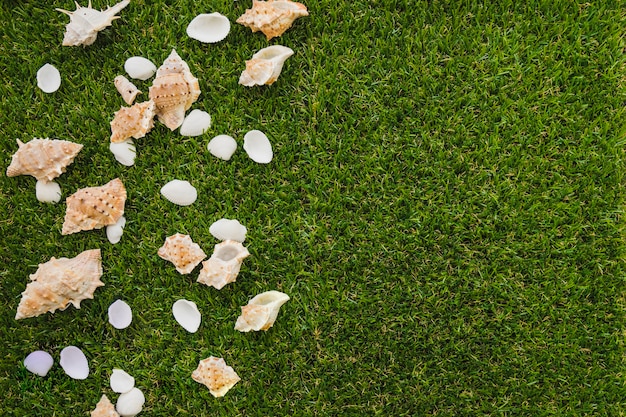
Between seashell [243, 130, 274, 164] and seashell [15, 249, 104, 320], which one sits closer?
seashell [15, 249, 104, 320]

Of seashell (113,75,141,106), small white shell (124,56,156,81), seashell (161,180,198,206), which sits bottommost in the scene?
seashell (161,180,198,206)

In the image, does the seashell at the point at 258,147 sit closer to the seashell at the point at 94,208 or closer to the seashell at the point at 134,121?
the seashell at the point at 134,121

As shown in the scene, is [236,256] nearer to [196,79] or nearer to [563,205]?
[196,79]

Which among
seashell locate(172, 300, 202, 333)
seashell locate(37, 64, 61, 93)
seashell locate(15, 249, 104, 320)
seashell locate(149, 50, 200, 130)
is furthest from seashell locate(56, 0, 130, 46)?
seashell locate(172, 300, 202, 333)

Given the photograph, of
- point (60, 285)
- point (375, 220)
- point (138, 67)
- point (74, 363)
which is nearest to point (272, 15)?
point (138, 67)

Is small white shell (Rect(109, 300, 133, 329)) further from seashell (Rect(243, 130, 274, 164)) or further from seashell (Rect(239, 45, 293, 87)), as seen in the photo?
seashell (Rect(239, 45, 293, 87))

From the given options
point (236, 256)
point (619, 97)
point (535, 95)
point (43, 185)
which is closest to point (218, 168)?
point (236, 256)
